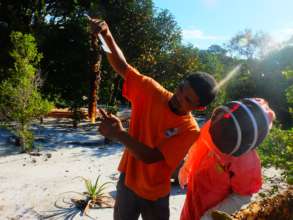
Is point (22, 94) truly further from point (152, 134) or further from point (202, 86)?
point (202, 86)

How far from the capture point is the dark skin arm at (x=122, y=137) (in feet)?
8.04

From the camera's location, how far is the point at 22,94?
1019cm

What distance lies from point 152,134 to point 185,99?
407mm

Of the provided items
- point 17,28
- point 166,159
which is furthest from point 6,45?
point 166,159

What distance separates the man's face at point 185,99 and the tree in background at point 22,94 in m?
8.16

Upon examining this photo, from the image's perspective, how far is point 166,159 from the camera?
267 cm

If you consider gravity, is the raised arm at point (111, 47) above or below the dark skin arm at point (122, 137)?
above

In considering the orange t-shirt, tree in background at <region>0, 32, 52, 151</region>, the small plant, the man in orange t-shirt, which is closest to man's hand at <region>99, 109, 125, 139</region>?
the man in orange t-shirt

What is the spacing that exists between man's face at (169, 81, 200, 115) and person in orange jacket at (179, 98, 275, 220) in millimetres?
443

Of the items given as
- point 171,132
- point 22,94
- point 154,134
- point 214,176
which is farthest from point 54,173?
point 214,176

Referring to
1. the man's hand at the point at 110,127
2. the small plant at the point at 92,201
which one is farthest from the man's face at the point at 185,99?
the small plant at the point at 92,201

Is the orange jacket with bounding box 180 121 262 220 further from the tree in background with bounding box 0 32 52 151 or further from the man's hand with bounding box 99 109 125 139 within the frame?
the tree in background with bounding box 0 32 52 151

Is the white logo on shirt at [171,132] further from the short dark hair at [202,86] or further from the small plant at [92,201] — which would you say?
the small plant at [92,201]

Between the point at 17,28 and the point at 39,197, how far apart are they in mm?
9753
